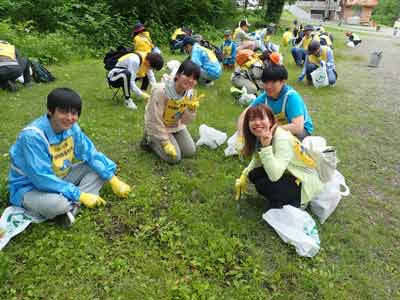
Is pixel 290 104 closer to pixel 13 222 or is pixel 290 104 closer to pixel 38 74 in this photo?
pixel 13 222

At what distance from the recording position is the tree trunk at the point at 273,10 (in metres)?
21.2

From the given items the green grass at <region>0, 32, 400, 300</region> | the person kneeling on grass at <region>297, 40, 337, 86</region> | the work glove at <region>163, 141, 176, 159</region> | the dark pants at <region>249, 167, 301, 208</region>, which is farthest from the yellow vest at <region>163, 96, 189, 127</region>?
the person kneeling on grass at <region>297, 40, 337, 86</region>

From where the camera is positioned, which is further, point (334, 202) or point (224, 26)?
point (224, 26)

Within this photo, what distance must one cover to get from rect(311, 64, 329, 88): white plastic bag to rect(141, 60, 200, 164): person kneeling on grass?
4.99 metres

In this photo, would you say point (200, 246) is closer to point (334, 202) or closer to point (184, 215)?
point (184, 215)

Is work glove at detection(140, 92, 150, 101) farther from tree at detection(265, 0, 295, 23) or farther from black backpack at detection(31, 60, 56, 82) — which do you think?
tree at detection(265, 0, 295, 23)

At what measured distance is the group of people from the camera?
2.57 metres


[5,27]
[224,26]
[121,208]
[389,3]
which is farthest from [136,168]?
[389,3]

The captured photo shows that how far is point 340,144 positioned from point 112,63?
394 cm

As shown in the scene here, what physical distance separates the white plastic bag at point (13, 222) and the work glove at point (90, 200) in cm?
43

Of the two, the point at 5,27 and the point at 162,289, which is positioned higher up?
the point at 5,27

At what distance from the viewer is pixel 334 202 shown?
321cm

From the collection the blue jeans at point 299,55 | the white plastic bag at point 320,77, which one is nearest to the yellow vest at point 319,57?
the white plastic bag at point 320,77

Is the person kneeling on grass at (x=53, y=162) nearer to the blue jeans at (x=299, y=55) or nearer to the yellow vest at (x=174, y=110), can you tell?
the yellow vest at (x=174, y=110)
